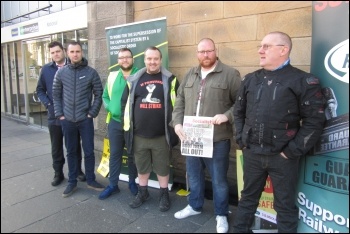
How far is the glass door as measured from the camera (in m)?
7.32

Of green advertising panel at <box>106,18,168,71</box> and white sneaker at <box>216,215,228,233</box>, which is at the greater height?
green advertising panel at <box>106,18,168,71</box>

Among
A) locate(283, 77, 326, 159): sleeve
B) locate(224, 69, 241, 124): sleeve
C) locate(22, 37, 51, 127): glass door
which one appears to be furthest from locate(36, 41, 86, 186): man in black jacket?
locate(22, 37, 51, 127): glass door

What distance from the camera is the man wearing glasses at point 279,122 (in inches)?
81.9

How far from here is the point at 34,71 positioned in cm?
776

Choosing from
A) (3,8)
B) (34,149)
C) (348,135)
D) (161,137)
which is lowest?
(34,149)

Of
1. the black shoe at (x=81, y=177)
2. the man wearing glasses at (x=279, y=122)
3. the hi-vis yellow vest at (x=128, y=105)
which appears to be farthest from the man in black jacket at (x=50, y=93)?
the man wearing glasses at (x=279, y=122)

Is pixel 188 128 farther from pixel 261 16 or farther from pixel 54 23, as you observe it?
pixel 54 23

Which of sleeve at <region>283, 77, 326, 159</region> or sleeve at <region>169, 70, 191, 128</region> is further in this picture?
sleeve at <region>169, 70, 191, 128</region>

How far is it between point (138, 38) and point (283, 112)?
7.19ft

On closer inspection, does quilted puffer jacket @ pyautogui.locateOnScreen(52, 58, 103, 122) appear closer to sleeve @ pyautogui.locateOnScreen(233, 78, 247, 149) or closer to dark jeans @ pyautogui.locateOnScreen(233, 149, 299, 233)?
sleeve @ pyautogui.locateOnScreen(233, 78, 247, 149)

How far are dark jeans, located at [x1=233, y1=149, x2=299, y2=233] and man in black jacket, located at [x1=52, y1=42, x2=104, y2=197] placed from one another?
2.00m

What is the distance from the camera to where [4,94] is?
9.49 meters

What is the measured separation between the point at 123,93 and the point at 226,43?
131cm

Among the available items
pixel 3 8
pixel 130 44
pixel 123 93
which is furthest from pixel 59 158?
pixel 3 8
